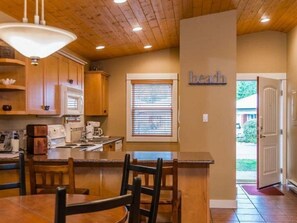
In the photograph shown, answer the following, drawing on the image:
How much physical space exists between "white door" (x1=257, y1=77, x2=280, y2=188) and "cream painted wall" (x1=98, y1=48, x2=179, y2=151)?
1653 millimetres

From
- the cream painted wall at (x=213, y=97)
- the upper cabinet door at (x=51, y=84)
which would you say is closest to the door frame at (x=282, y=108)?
the cream painted wall at (x=213, y=97)

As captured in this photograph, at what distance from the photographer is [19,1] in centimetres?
338

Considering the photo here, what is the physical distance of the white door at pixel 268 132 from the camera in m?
6.13

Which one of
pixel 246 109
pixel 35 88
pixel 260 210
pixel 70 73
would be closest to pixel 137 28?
pixel 70 73

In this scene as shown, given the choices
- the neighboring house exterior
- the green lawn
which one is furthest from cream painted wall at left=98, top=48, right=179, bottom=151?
the neighboring house exterior

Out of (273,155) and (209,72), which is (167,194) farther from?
(273,155)

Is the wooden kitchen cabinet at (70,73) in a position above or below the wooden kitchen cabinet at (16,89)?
above

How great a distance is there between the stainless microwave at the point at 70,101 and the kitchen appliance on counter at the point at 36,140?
0.87m

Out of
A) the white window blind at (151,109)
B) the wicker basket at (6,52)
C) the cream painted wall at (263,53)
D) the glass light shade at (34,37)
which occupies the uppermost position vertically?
the cream painted wall at (263,53)

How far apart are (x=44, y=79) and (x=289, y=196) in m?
4.17

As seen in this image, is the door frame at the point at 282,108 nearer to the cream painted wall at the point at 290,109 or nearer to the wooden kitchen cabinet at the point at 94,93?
the cream painted wall at the point at 290,109

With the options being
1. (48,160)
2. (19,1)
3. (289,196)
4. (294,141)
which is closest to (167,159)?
(48,160)

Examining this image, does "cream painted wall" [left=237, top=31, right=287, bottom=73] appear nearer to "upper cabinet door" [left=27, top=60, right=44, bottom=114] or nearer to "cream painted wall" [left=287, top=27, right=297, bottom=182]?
"cream painted wall" [left=287, top=27, right=297, bottom=182]

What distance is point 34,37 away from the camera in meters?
2.19
